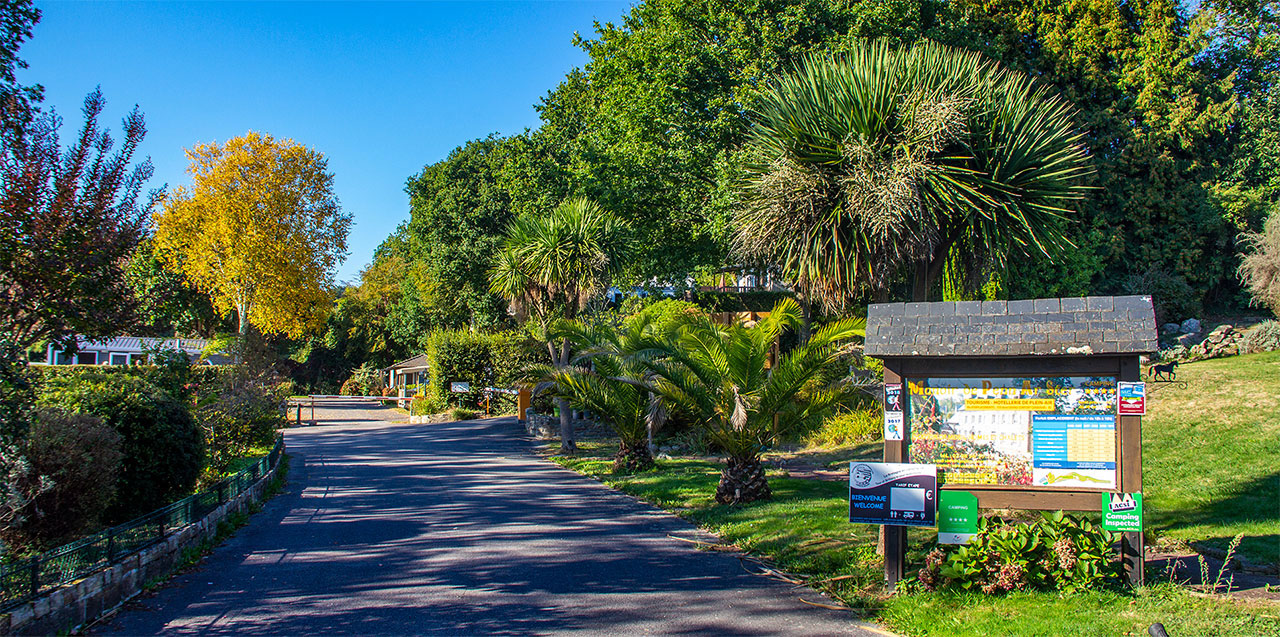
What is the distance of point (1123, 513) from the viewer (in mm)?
7277

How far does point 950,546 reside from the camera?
25.4ft

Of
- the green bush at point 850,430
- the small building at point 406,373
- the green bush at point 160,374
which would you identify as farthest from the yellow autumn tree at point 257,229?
the green bush at point 850,430

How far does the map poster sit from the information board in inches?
14.1

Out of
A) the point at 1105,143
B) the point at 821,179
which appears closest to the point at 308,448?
the point at 821,179

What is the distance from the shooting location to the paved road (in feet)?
22.3

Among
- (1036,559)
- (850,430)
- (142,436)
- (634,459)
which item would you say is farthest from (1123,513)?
(850,430)

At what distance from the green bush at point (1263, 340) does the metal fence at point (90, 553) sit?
2334 centimetres

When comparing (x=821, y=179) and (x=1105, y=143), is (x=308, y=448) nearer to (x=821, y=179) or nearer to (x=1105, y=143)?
A: (x=821, y=179)

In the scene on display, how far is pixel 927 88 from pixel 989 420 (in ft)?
20.9

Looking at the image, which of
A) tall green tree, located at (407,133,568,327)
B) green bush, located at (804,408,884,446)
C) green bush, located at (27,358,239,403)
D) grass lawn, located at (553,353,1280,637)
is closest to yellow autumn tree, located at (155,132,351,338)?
tall green tree, located at (407,133,568,327)

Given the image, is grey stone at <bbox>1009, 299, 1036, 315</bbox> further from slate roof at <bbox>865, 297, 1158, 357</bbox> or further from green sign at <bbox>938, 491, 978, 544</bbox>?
green sign at <bbox>938, 491, 978, 544</bbox>

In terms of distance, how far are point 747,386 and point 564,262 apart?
9358 millimetres

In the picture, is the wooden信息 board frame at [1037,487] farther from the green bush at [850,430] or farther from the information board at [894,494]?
the green bush at [850,430]

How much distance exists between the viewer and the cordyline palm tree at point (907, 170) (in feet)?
39.4
